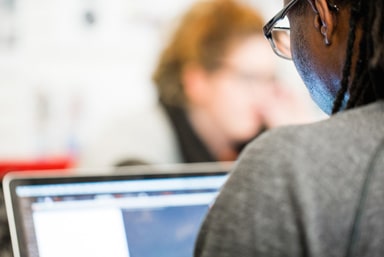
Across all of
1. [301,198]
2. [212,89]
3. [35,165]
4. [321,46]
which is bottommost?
[35,165]

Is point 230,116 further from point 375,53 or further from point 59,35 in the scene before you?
point 375,53

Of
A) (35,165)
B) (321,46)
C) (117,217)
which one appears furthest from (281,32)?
(35,165)

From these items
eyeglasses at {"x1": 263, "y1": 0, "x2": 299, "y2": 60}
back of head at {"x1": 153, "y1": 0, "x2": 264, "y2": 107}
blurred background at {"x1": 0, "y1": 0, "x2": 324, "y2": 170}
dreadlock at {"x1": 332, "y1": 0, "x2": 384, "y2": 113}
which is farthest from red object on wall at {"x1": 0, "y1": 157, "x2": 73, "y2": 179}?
dreadlock at {"x1": 332, "y1": 0, "x2": 384, "y2": 113}

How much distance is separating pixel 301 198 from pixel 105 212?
1.46 ft

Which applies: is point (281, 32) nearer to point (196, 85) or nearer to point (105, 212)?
point (105, 212)

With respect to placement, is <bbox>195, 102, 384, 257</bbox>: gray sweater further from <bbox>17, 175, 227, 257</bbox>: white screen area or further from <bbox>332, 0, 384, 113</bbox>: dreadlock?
<bbox>17, 175, 227, 257</bbox>: white screen area

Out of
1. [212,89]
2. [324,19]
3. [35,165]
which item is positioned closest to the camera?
[324,19]

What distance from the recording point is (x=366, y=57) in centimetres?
73

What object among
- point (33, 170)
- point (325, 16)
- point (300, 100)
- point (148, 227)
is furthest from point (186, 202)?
point (300, 100)

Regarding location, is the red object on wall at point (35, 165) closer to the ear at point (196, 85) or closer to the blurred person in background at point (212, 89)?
the blurred person in background at point (212, 89)

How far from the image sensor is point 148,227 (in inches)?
40.9

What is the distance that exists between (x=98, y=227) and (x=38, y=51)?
61.4 inches

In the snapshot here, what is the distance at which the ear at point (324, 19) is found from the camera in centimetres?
76

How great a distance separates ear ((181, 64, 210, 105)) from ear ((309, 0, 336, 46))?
1817 millimetres
